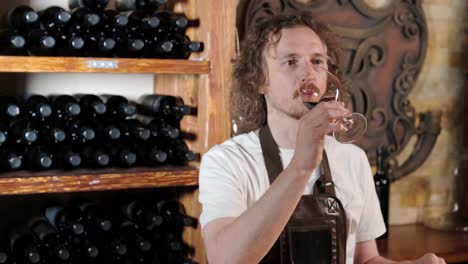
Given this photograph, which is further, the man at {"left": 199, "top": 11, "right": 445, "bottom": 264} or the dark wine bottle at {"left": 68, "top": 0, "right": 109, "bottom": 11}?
the dark wine bottle at {"left": 68, "top": 0, "right": 109, "bottom": 11}

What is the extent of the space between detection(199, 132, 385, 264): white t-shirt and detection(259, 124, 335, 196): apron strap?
0.05ft

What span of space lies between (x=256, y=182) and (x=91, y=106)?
82 cm

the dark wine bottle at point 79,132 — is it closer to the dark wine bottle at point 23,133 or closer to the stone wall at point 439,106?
the dark wine bottle at point 23,133

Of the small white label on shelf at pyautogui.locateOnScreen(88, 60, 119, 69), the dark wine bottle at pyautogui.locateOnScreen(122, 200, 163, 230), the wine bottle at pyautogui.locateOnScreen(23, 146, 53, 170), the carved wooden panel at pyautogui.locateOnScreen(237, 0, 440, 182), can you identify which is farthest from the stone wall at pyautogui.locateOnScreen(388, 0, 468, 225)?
the wine bottle at pyautogui.locateOnScreen(23, 146, 53, 170)

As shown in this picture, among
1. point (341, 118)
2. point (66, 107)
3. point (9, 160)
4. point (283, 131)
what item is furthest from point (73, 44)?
point (341, 118)

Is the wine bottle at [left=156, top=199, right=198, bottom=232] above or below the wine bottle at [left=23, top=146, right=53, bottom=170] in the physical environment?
below

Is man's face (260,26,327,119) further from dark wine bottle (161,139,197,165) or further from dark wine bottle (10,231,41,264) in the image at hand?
dark wine bottle (10,231,41,264)

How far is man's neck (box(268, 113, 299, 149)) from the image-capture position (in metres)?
1.94

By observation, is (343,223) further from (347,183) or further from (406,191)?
(406,191)

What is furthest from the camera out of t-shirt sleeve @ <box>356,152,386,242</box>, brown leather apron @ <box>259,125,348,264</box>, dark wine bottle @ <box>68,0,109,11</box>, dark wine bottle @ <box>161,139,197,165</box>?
dark wine bottle @ <box>161,139,197,165</box>

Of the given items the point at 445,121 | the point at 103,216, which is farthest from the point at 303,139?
the point at 445,121

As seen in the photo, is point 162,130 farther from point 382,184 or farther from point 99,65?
point 382,184

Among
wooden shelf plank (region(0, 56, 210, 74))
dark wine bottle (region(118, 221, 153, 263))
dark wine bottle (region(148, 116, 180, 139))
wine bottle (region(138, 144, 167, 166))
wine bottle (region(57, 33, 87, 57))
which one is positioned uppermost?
wine bottle (region(57, 33, 87, 57))

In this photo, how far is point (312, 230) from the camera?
1930mm
